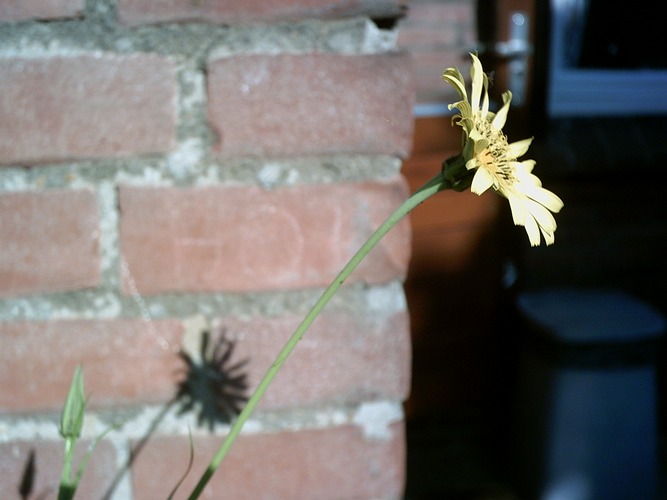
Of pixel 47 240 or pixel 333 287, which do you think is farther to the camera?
pixel 47 240

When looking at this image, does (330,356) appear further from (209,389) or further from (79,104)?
(79,104)

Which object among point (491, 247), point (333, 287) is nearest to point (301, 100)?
point (333, 287)

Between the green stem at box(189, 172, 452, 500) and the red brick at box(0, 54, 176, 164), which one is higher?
the red brick at box(0, 54, 176, 164)

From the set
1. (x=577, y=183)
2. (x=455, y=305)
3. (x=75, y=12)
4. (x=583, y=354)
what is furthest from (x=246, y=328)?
(x=577, y=183)

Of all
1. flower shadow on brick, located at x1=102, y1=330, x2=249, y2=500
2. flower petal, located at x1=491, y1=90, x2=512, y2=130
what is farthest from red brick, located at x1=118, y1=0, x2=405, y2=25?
flower shadow on brick, located at x1=102, y1=330, x2=249, y2=500

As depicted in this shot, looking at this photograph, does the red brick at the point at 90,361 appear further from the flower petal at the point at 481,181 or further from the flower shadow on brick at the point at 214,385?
the flower petal at the point at 481,181

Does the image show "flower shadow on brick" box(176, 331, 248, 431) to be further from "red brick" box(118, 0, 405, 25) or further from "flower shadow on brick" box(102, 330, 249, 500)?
"red brick" box(118, 0, 405, 25)

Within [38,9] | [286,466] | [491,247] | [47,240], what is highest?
[38,9]
